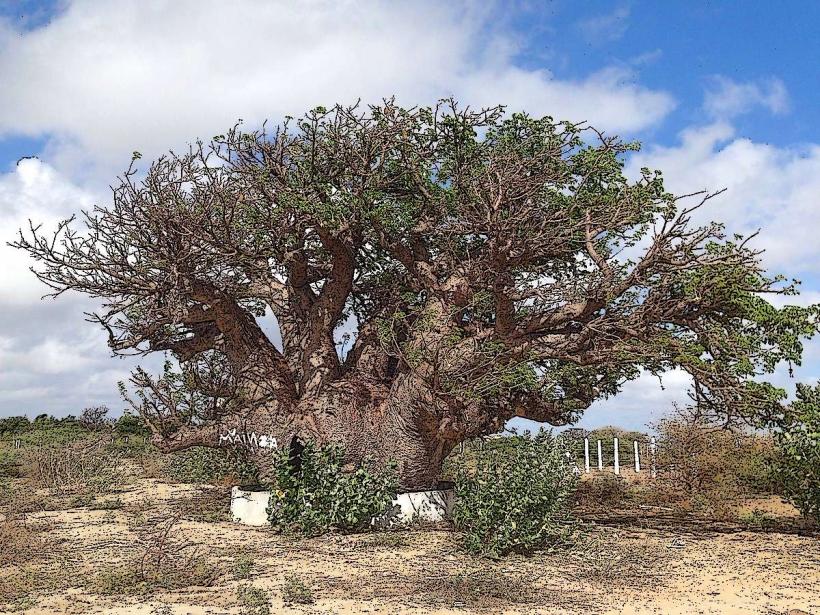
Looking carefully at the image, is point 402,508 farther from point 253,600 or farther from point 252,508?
point 253,600

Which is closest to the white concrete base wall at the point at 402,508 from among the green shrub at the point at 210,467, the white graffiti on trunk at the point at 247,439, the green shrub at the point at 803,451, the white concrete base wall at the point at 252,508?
the white concrete base wall at the point at 252,508

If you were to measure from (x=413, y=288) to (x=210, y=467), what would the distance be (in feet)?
24.0

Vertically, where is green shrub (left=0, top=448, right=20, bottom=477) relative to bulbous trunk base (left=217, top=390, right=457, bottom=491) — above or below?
below

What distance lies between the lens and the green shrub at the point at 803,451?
417 inches

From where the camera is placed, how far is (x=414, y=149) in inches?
474

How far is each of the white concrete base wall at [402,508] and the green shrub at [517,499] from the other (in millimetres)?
1699

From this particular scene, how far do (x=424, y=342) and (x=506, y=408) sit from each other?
5.87 ft

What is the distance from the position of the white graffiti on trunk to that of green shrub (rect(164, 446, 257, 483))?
0.59 meters

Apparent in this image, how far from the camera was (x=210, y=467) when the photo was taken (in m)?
17.1

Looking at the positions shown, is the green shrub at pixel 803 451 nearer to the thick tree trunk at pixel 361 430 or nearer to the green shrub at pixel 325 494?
the thick tree trunk at pixel 361 430

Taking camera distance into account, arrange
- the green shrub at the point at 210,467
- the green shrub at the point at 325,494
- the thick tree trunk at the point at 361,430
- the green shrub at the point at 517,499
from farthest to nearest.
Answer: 1. the green shrub at the point at 210,467
2. the thick tree trunk at the point at 361,430
3. the green shrub at the point at 325,494
4. the green shrub at the point at 517,499

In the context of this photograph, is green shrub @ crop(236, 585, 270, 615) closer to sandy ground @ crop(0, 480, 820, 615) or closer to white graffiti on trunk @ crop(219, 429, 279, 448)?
sandy ground @ crop(0, 480, 820, 615)

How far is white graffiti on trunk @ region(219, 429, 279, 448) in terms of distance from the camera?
12.7m

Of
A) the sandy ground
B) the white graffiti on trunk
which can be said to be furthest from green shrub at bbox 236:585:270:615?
the white graffiti on trunk
